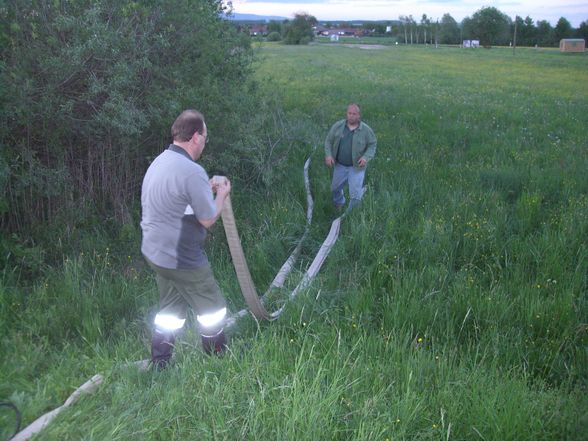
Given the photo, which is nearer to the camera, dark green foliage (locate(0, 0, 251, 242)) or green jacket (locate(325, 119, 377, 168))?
dark green foliage (locate(0, 0, 251, 242))

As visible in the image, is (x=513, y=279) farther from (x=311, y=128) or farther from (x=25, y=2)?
(x=311, y=128)

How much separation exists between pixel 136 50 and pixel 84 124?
1.14 m

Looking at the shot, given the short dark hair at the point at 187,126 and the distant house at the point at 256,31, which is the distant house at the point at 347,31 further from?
the short dark hair at the point at 187,126

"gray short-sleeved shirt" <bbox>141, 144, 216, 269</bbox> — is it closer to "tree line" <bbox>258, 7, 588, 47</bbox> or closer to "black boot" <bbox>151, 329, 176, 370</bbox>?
"black boot" <bbox>151, 329, 176, 370</bbox>

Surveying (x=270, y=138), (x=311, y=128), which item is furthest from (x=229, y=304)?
(x=311, y=128)

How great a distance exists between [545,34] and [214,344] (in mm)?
111274

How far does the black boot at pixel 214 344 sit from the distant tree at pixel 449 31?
128 metres

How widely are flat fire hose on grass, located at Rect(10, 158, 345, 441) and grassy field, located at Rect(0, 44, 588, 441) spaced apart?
92 millimetres

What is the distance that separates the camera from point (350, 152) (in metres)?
8.59

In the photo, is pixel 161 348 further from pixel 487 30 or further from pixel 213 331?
pixel 487 30

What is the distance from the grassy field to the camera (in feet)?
12.0

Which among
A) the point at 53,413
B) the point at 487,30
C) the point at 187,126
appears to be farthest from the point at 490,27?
the point at 53,413

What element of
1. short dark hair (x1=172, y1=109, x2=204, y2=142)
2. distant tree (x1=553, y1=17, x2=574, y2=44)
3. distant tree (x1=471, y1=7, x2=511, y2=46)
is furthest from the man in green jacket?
distant tree (x1=471, y1=7, x2=511, y2=46)

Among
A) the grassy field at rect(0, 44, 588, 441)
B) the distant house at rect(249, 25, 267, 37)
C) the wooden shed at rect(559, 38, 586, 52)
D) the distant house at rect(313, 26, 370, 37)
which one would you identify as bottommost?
the grassy field at rect(0, 44, 588, 441)
